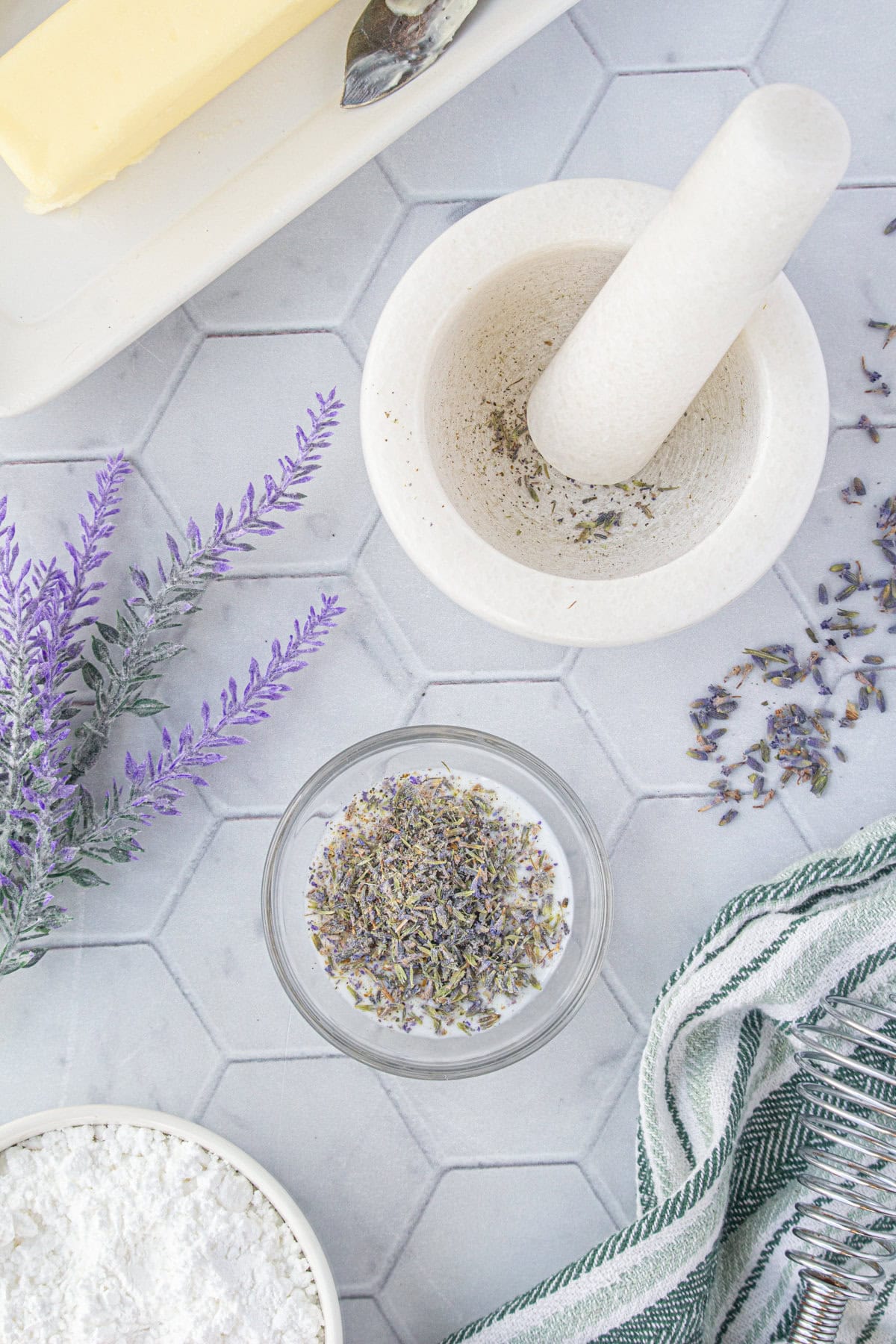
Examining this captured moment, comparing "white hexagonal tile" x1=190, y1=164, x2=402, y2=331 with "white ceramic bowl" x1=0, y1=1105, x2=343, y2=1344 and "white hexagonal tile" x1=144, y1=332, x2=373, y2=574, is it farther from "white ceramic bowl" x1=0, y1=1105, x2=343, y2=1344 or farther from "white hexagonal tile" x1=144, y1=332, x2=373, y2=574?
"white ceramic bowl" x1=0, y1=1105, x2=343, y2=1344

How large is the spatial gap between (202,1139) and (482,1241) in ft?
1.10

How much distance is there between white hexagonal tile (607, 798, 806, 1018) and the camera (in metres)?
1.16

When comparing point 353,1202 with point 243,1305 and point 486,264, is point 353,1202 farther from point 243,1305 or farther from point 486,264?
point 486,264

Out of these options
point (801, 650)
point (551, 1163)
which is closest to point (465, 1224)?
point (551, 1163)

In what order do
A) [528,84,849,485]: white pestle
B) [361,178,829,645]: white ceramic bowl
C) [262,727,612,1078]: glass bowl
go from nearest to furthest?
[528,84,849,485]: white pestle → [361,178,829,645]: white ceramic bowl → [262,727,612,1078]: glass bowl

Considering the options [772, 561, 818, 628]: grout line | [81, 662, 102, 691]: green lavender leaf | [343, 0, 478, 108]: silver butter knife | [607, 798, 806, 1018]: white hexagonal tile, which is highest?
[343, 0, 478, 108]: silver butter knife

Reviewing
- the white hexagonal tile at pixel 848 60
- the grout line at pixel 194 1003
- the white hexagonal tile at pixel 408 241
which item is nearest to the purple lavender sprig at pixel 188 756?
the grout line at pixel 194 1003

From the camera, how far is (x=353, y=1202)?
116 centimetres


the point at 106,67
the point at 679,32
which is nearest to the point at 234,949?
the point at 106,67

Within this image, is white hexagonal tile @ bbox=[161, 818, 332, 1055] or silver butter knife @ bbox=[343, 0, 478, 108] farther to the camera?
white hexagonal tile @ bbox=[161, 818, 332, 1055]

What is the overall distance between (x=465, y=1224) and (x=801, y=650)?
72 centimetres

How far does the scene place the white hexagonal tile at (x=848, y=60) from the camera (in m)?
1.14

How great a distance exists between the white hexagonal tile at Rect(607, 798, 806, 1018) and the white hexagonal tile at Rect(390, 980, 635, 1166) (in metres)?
0.05

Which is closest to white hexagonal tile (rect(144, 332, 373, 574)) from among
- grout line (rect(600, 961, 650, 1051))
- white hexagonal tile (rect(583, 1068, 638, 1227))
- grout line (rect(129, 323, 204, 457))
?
grout line (rect(129, 323, 204, 457))
